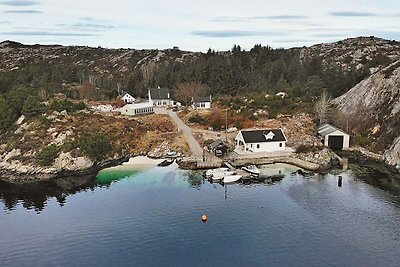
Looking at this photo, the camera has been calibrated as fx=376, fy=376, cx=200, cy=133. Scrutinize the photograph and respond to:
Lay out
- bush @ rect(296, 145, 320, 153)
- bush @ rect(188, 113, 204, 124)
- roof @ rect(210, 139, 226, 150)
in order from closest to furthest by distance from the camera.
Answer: roof @ rect(210, 139, 226, 150) → bush @ rect(296, 145, 320, 153) → bush @ rect(188, 113, 204, 124)

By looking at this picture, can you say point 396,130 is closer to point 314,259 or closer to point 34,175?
point 314,259

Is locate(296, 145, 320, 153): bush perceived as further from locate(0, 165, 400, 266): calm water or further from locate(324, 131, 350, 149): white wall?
locate(0, 165, 400, 266): calm water

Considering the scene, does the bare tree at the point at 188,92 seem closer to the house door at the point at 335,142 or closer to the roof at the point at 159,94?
the roof at the point at 159,94

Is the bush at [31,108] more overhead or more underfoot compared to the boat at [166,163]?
more overhead

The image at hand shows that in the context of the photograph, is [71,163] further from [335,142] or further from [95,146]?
[335,142]

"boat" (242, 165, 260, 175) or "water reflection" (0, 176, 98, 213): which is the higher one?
"boat" (242, 165, 260, 175)

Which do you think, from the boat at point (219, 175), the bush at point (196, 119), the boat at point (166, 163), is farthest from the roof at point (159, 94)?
the boat at point (219, 175)

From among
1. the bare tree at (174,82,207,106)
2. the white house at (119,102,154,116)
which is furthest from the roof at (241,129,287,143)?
the bare tree at (174,82,207,106)
